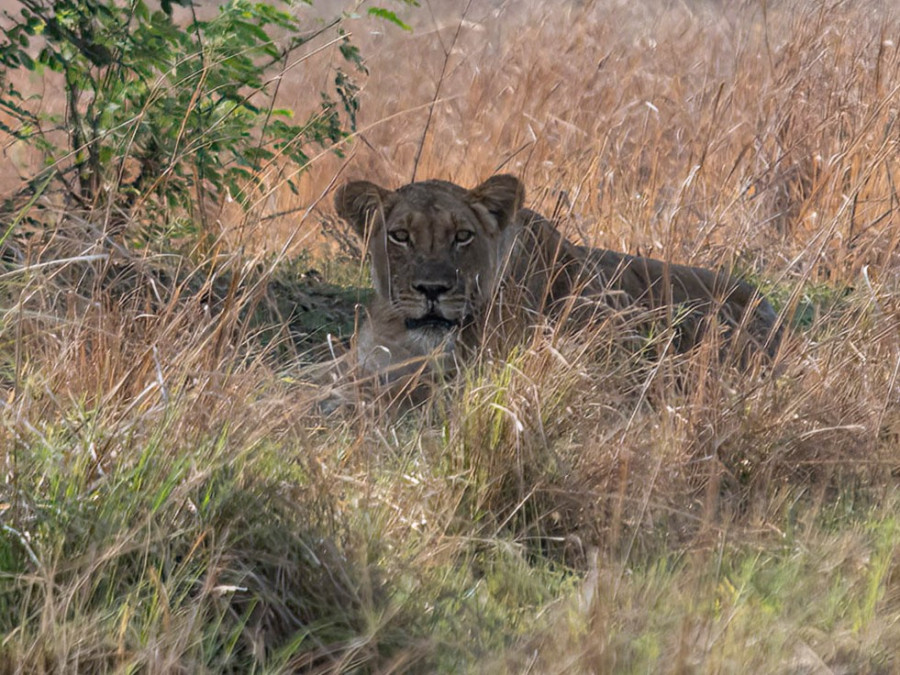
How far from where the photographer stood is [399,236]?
487 centimetres

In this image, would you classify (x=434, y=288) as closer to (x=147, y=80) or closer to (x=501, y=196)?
(x=501, y=196)

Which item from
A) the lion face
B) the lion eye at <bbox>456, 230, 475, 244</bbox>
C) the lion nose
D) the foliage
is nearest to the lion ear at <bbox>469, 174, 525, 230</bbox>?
the lion face

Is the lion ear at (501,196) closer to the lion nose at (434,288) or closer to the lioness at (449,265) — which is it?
the lioness at (449,265)

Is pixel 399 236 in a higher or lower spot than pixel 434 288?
higher

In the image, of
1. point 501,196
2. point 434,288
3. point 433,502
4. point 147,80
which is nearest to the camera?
point 433,502

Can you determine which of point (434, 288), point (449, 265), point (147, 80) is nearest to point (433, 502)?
point (434, 288)

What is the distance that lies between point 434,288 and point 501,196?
1.67 ft

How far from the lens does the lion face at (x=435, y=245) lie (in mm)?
4719

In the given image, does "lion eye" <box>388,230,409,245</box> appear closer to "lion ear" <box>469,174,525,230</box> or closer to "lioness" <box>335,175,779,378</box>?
"lioness" <box>335,175,779,378</box>

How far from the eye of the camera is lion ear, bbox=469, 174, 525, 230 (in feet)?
16.1

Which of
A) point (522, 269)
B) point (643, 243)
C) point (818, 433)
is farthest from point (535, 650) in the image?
point (643, 243)

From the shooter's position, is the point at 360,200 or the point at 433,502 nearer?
the point at 433,502

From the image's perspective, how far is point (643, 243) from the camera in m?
6.25

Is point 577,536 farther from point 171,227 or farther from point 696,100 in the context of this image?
point 696,100
